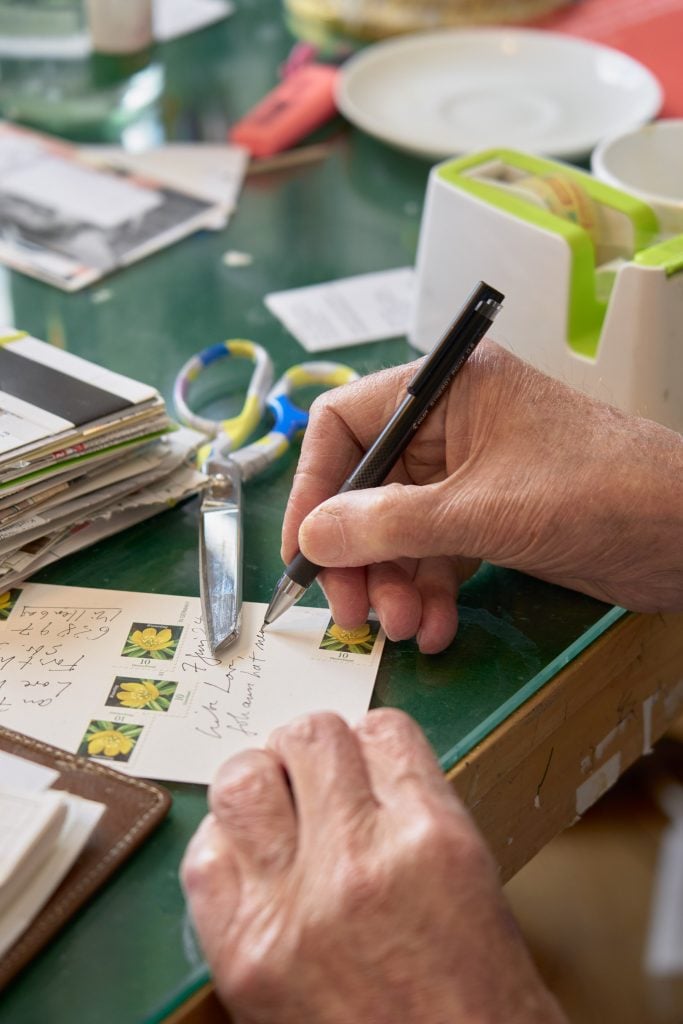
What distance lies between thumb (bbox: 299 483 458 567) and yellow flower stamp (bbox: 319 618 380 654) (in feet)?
0.16

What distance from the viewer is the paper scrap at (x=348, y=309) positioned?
1040 millimetres

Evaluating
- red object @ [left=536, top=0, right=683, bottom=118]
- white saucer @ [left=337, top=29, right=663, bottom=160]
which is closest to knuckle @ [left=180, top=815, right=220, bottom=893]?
white saucer @ [left=337, top=29, right=663, bottom=160]

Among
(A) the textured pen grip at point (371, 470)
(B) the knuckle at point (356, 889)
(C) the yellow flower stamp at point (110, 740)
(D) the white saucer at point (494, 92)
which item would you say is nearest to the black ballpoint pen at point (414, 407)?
(A) the textured pen grip at point (371, 470)

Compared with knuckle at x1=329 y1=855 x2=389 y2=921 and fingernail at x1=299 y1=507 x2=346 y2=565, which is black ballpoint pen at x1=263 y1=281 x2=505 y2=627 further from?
knuckle at x1=329 y1=855 x2=389 y2=921

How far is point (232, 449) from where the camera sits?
89 centimetres

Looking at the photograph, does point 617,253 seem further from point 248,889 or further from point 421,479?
point 248,889

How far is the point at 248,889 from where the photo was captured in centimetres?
53

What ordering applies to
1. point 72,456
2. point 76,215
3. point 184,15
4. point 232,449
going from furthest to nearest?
point 184,15 → point 76,215 → point 232,449 → point 72,456

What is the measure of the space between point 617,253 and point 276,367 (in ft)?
0.99

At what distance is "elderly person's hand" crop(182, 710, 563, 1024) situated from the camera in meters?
0.51

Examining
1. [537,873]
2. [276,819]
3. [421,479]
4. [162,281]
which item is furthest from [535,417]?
[537,873]

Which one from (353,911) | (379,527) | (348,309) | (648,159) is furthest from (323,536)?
(648,159)

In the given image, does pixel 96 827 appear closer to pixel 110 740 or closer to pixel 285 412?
pixel 110 740

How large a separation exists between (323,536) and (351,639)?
0.24ft
